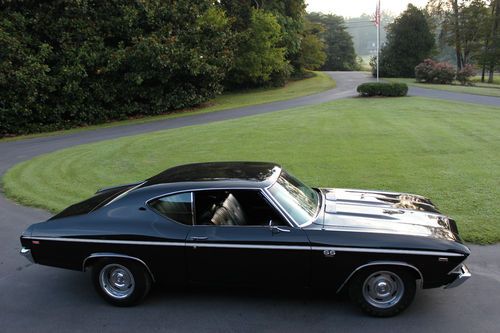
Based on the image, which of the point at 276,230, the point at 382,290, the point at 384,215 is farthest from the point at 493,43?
the point at 276,230

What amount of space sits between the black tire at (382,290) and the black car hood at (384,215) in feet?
1.33

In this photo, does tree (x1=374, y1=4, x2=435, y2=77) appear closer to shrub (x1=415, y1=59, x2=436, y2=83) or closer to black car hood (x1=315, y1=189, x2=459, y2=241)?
shrub (x1=415, y1=59, x2=436, y2=83)

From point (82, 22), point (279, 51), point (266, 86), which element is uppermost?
point (82, 22)

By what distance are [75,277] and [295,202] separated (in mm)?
2863

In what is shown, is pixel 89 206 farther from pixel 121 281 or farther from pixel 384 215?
pixel 384 215

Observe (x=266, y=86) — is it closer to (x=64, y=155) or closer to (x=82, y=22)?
(x=82, y=22)

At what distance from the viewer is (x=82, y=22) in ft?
77.7

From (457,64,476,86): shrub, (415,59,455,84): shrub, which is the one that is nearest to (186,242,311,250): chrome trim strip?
(415,59,455,84): shrub

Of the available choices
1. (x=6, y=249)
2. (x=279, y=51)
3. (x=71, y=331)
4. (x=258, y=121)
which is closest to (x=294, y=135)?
(x=258, y=121)

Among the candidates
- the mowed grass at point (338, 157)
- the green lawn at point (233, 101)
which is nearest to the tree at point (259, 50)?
the green lawn at point (233, 101)

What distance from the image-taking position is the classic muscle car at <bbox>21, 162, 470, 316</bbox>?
424 cm

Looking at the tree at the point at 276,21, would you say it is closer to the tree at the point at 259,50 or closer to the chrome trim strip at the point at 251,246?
the tree at the point at 259,50

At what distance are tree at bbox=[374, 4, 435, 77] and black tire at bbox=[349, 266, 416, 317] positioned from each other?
5147 cm

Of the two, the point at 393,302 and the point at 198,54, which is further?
the point at 198,54
